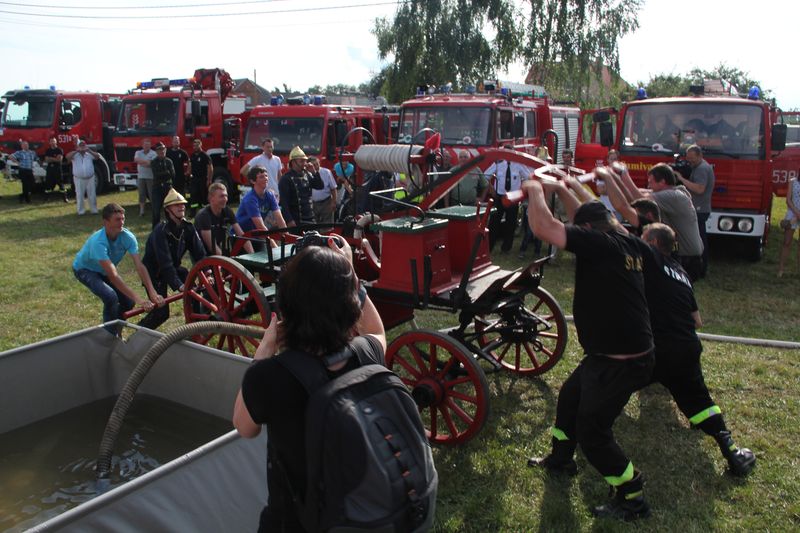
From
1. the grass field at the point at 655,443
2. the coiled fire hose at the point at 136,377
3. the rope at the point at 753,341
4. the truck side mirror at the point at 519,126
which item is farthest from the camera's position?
the truck side mirror at the point at 519,126

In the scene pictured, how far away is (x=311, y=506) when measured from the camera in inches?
73.8

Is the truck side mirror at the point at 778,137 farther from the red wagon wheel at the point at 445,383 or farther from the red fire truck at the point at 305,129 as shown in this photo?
the red wagon wheel at the point at 445,383

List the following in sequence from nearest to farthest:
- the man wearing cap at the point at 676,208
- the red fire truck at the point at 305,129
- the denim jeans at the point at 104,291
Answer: the denim jeans at the point at 104,291 → the man wearing cap at the point at 676,208 → the red fire truck at the point at 305,129

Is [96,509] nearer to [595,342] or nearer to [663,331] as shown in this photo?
[595,342]

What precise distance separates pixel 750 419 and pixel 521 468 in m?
1.84

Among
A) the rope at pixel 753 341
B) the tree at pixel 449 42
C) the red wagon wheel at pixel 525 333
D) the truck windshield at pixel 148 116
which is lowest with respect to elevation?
the rope at pixel 753 341

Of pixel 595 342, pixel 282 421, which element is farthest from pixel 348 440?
pixel 595 342

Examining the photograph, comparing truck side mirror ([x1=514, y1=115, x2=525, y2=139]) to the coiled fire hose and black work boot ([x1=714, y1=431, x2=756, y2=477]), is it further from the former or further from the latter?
the coiled fire hose

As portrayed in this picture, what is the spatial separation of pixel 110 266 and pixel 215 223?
44.6 inches

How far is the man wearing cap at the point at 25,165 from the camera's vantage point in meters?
16.2

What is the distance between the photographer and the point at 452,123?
11.4 metres

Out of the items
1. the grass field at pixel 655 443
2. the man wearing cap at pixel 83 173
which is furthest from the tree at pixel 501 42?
the grass field at pixel 655 443

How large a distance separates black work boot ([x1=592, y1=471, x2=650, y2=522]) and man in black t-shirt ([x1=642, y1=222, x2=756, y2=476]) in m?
0.72

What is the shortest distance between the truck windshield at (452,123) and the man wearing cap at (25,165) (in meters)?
9.97
